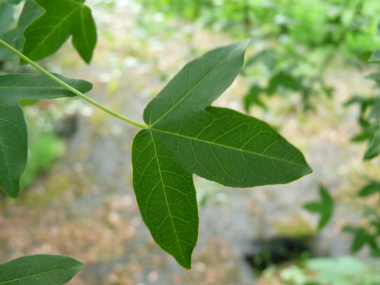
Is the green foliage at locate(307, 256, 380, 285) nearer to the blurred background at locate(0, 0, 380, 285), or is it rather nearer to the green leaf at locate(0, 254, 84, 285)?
the blurred background at locate(0, 0, 380, 285)

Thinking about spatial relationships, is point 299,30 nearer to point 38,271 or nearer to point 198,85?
point 198,85

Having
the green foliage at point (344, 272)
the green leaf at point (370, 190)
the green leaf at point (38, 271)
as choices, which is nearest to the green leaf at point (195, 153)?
the green leaf at point (38, 271)

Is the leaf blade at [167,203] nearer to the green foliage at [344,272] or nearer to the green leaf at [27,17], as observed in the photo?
the green leaf at [27,17]

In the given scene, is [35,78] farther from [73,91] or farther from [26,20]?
[26,20]

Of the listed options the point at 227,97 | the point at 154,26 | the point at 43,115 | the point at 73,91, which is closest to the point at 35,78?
the point at 73,91

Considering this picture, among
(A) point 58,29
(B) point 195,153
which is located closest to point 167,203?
(B) point 195,153
